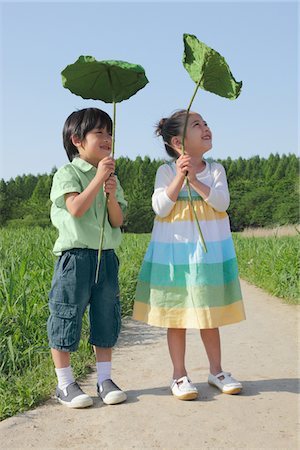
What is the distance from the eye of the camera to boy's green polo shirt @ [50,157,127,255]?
294cm

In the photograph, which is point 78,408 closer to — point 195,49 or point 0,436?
point 0,436

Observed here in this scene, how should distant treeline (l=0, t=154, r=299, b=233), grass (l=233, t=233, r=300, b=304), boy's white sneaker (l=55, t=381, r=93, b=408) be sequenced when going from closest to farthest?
boy's white sneaker (l=55, t=381, r=93, b=408) < grass (l=233, t=233, r=300, b=304) < distant treeline (l=0, t=154, r=299, b=233)

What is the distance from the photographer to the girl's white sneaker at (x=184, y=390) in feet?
9.64

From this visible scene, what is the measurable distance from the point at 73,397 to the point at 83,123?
1.31 m

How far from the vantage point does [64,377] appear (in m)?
2.98

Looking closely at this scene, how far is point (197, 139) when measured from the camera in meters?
3.14

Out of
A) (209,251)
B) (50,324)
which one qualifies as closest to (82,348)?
(50,324)

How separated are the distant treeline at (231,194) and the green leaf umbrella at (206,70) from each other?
17572mm

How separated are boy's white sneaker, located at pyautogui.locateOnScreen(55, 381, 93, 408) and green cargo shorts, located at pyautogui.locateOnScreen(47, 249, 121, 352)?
0.18 metres

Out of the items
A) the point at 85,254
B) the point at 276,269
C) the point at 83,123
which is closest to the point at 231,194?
the point at 276,269

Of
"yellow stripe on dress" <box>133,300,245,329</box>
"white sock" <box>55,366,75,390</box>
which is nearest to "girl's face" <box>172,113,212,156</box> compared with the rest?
"yellow stripe on dress" <box>133,300,245,329</box>

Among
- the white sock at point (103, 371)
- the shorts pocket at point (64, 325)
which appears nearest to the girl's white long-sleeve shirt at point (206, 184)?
the shorts pocket at point (64, 325)

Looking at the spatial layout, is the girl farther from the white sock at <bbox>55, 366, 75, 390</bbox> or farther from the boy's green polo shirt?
the white sock at <bbox>55, 366, 75, 390</bbox>

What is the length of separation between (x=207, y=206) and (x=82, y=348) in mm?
1214
